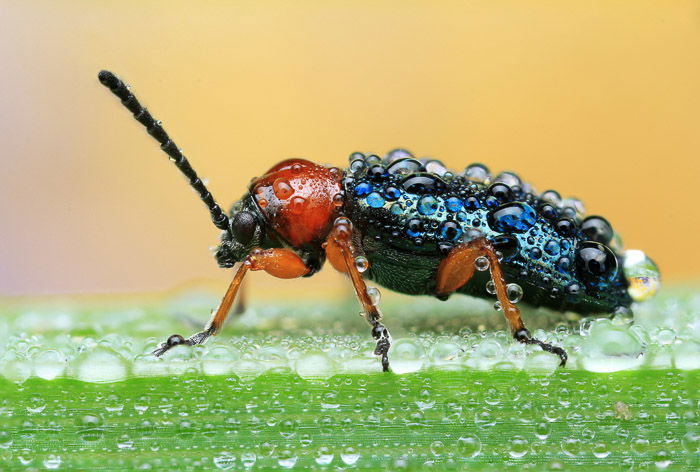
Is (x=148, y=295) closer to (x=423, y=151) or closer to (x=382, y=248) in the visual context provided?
(x=382, y=248)

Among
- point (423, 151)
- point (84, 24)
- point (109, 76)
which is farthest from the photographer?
point (423, 151)

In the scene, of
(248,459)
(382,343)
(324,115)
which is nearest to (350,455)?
(248,459)

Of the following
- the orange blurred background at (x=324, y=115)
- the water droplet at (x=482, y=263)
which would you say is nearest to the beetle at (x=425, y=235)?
the water droplet at (x=482, y=263)

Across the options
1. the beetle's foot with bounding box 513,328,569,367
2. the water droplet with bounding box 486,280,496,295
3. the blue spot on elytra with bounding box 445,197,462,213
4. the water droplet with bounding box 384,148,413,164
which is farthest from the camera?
the water droplet with bounding box 384,148,413,164

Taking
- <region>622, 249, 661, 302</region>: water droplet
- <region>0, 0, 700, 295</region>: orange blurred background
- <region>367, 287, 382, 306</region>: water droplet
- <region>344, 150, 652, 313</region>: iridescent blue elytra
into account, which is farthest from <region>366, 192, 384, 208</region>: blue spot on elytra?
<region>0, 0, 700, 295</region>: orange blurred background

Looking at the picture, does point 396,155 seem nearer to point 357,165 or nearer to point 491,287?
point 357,165

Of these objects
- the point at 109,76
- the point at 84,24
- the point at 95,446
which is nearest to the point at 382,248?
the point at 109,76

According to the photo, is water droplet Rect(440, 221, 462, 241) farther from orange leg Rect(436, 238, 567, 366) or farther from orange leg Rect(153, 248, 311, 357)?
orange leg Rect(153, 248, 311, 357)
